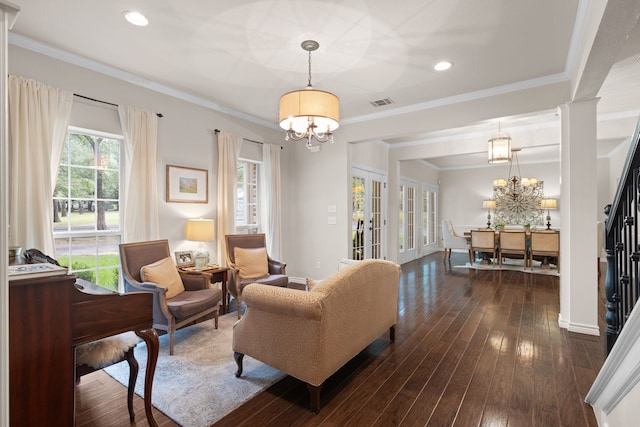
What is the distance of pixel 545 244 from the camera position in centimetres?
641

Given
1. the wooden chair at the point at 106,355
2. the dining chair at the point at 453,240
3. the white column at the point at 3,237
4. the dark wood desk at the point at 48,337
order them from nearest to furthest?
the white column at the point at 3,237 → the dark wood desk at the point at 48,337 → the wooden chair at the point at 106,355 → the dining chair at the point at 453,240

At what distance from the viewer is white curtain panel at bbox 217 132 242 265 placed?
4410mm

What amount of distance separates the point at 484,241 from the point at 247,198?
536cm

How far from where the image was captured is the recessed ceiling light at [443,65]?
3205mm

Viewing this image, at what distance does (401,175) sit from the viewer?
25.7ft

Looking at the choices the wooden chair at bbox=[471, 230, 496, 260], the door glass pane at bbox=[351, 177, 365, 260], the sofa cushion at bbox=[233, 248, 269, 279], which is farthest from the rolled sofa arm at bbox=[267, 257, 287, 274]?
the wooden chair at bbox=[471, 230, 496, 260]

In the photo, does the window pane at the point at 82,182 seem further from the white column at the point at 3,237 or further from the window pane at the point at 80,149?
the white column at the point at 3,237

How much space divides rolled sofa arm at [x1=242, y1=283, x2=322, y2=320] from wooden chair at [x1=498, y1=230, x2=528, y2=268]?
250 inches

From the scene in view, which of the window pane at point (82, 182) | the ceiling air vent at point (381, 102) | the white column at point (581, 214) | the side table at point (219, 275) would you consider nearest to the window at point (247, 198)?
the side table at point (219, 275)

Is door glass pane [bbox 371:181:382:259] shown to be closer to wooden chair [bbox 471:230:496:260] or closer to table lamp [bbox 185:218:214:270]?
wooden chair [bbox 471:230:496:260]

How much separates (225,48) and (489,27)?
233cm

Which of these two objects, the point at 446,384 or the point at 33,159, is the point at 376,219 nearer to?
the point at 446,384

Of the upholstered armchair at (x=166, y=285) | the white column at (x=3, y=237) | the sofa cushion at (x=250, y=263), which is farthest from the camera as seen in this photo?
the sofa cushion at (x=250, y=263)

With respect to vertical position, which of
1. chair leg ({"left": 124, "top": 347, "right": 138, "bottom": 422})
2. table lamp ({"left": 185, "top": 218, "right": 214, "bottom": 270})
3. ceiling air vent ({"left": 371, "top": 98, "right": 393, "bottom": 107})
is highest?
ceiling air vent ({"left": 371, "top": 98, "right": 393, "bottom": 107})
